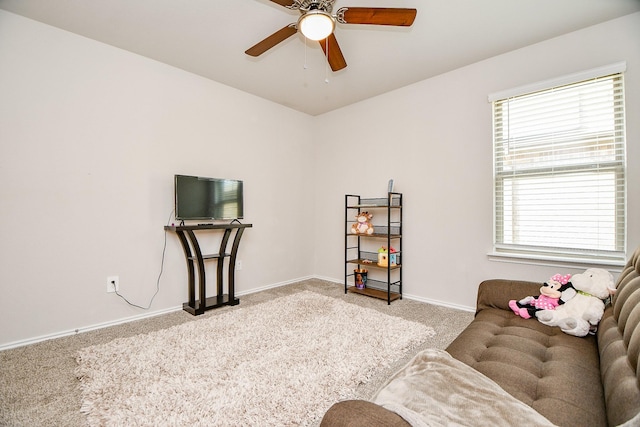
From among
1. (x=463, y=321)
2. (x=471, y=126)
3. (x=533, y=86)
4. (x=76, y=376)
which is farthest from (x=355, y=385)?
(x=533, y=86)

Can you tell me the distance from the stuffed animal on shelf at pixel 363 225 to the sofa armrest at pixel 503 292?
1.69 meters

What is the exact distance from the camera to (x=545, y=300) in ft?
5.89

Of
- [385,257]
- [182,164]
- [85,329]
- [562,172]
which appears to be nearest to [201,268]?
[85,329]

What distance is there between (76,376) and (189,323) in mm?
882

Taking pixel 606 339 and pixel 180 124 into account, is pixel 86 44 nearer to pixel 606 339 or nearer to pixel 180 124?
pixel 180 124

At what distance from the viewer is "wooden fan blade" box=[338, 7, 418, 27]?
1.75 meters

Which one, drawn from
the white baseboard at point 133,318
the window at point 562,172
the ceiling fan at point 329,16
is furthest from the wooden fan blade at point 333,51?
the white baseboard at point 133,318

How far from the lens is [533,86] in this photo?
2.62 meters

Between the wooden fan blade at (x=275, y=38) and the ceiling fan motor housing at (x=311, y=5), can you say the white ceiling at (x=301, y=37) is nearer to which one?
the wooden fan blade at (x=275, y=38)

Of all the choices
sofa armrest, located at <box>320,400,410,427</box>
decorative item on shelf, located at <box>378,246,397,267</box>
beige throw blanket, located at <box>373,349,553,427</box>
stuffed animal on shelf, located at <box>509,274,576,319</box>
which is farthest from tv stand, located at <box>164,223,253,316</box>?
stuffed animal on shelf, located at <box>509,274,576,319</box>

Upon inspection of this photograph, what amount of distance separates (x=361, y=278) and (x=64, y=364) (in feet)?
9.45

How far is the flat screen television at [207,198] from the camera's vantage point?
2887mm

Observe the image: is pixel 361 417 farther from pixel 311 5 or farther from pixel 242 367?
pixel 311 5

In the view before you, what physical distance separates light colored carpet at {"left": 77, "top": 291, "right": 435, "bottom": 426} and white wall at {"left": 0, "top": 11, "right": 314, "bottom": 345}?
671 mm
